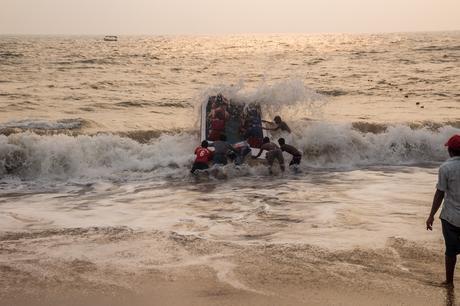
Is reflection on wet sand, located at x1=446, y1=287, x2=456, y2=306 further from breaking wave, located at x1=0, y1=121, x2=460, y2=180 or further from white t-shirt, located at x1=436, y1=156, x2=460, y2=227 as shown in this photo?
breaking wave, located at x1=0, y1=121, x2=460, y2=180

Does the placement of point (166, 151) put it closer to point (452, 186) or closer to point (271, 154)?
point (271, 154)

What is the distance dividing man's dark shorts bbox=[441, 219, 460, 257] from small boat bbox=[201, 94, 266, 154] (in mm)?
7631

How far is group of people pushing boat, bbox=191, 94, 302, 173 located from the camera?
12.2 meters

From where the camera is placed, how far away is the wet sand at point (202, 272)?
16.3 feet

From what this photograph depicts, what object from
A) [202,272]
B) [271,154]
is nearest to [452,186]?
[202,272]

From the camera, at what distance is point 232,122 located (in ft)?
44.9

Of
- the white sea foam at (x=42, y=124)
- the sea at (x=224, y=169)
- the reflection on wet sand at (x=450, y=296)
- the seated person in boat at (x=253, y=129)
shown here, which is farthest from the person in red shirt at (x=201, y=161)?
the reflection on wet sand at (x=450, y=296)

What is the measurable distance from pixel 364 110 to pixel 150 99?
26.6ft

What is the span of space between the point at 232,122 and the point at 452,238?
29.2ft

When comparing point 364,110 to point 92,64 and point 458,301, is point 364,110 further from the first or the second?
point 92,64

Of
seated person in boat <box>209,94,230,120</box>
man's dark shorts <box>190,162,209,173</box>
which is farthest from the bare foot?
seated person in boat <box>209,94,230,120</box>

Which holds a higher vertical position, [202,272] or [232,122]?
[232,122]

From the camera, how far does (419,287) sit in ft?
17.0

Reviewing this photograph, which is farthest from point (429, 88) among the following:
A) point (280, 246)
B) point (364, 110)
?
point (280, 246)
